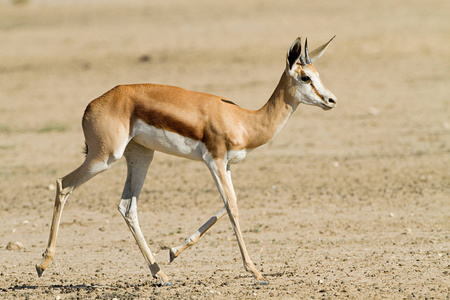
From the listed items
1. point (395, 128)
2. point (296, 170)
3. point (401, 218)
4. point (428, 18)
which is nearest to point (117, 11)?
point (428, 18)

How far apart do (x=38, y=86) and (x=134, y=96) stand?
15345mm

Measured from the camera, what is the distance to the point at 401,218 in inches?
393

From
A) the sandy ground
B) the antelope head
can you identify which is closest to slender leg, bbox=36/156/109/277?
the sandy ground

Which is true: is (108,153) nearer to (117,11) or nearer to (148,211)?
(148,211)

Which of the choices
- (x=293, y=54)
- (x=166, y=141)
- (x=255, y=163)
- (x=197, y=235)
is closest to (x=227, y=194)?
(x=197, y=235)

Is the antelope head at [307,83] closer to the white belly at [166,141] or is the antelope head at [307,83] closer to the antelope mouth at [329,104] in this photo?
the antelope mouth at [329,104]

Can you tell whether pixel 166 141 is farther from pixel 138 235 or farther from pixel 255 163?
pixel 255 163

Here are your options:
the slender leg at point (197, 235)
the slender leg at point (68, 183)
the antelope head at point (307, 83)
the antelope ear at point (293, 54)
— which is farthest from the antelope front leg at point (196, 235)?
the antelope ear at point (293, 54)

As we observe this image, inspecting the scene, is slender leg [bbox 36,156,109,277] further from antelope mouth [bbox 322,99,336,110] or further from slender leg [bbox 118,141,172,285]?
antelope mouth [bbox 322,99,336,110]

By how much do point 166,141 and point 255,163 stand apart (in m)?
6.63

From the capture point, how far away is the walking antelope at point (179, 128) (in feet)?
23.2

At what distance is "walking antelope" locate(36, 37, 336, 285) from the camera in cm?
708

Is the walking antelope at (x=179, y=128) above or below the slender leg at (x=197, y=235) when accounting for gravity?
above

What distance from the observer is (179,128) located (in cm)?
709
